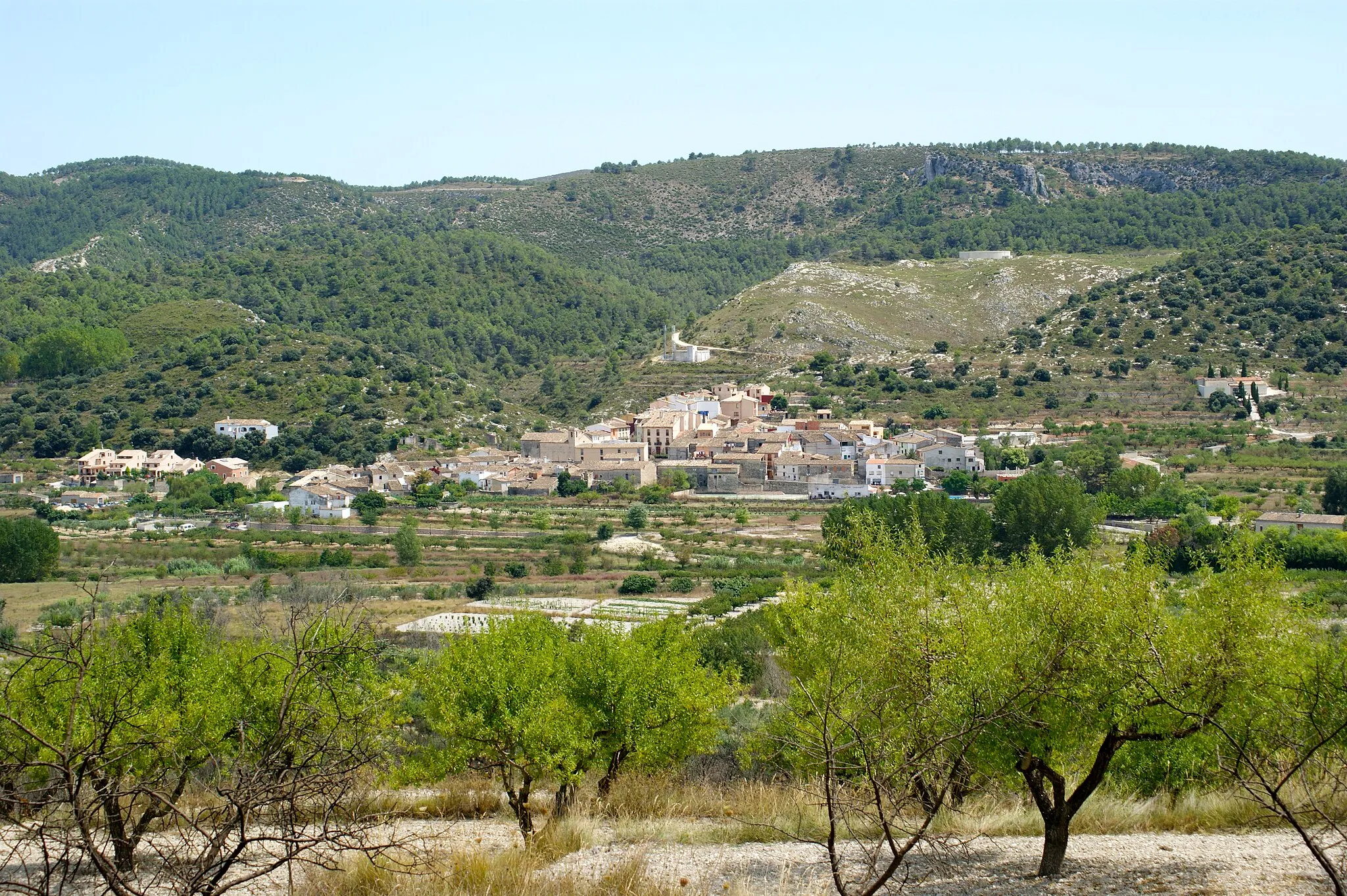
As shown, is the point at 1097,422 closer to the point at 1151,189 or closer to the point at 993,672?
the point at 993,672

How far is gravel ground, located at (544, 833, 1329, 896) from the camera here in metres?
7.73

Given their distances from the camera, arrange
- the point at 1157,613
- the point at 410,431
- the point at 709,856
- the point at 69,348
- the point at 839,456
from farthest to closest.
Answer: the point at 69,348 < the point at 410,431 < the point at 839,456 < the point at 1157,613 < the point at 709,856

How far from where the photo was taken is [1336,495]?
36.5 m

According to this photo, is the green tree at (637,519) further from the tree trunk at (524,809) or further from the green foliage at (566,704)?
the tree trunk at (524,809)

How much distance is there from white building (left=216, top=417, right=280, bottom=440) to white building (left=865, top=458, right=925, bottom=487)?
27.7 metres

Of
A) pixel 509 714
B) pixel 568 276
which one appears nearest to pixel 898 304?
pixel 568 276

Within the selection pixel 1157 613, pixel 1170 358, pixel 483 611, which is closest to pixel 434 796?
pixel 1157 613

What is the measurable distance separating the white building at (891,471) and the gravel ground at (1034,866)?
126 feet

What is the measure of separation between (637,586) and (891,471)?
1830 centimetres

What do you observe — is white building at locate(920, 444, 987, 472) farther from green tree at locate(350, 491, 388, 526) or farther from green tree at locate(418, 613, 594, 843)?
green tree at locate(418, 613, 594, 843)

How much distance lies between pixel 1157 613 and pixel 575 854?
194 inches

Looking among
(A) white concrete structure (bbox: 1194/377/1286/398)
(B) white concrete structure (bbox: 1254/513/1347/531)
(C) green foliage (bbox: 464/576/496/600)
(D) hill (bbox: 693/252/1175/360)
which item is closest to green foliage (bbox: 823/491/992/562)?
(B) white concrete structure (bbox: 1254/513/1347/531)

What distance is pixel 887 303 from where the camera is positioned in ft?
260

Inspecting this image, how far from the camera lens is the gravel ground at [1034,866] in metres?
7.73
